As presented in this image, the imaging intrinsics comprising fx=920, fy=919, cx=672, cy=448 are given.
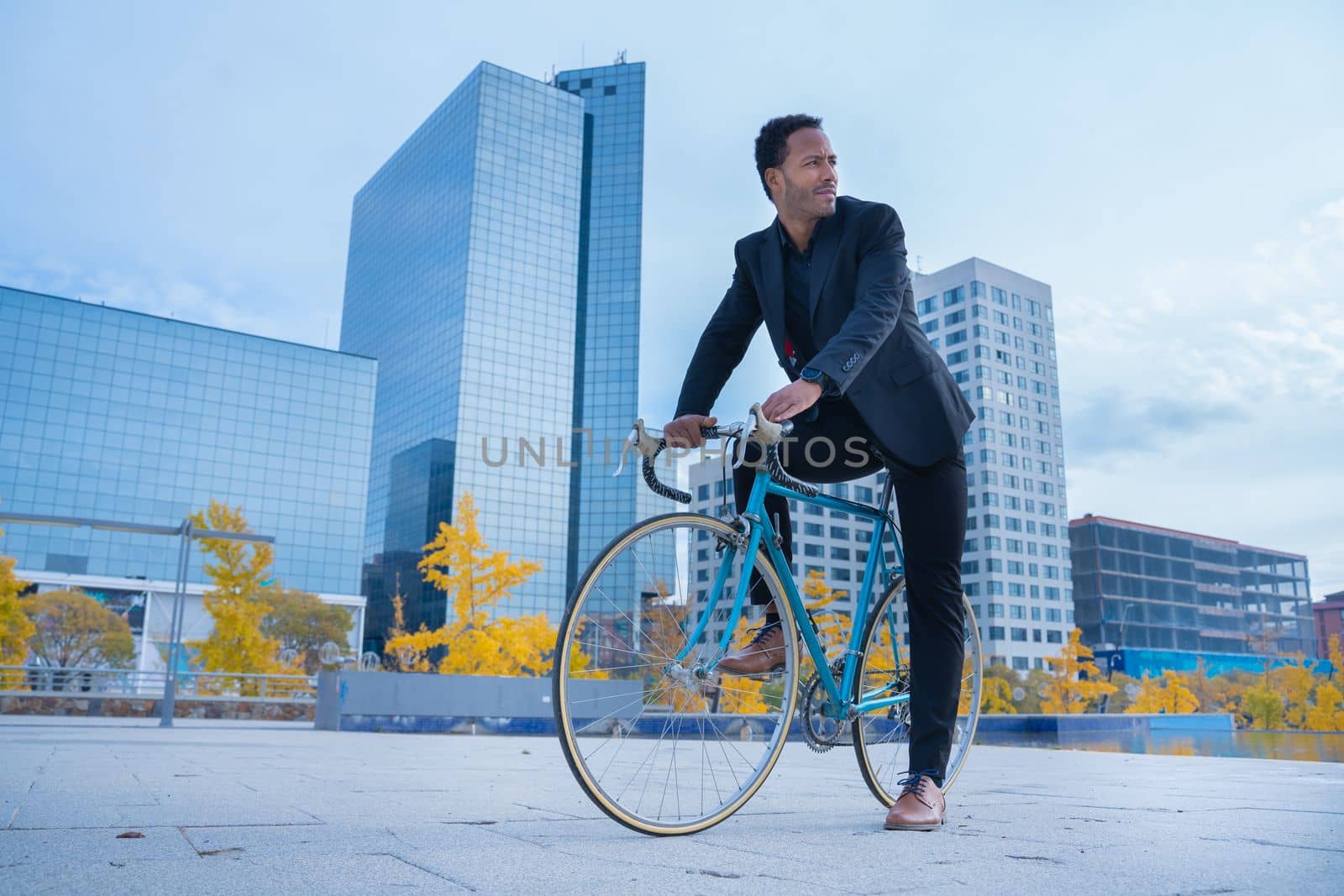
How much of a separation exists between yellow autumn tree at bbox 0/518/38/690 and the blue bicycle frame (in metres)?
30.9

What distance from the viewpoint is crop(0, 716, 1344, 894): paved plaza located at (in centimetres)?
143

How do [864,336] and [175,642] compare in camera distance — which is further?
[175,642]

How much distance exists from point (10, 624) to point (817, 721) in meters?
34.0

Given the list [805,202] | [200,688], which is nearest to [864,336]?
[805,202]

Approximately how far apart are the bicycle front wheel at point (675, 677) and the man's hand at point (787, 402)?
33cm

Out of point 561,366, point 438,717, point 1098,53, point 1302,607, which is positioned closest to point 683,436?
point 1098,53

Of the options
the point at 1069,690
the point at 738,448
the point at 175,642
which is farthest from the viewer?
the point at 1069,690

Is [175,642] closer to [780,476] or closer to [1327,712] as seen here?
[780,476]

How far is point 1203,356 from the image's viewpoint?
104312 millimetres

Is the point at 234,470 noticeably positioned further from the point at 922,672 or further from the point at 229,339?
the point at 922,672

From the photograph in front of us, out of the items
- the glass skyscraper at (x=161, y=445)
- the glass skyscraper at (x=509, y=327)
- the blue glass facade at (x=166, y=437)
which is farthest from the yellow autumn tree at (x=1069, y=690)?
the blue glass facade at (x=166, y=437)

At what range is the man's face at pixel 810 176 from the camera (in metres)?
2.67

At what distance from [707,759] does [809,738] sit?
337 mm

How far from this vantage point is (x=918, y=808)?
2254 millimetres
